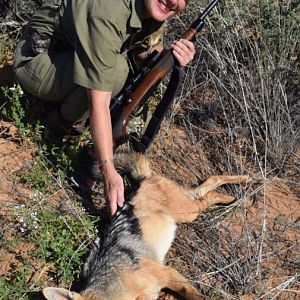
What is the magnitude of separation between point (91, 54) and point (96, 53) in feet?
0.11

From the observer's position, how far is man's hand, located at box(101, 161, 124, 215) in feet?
12.7

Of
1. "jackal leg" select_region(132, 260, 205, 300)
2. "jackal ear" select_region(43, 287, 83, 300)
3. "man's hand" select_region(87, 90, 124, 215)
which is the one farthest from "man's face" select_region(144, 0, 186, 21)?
"jackal ear" select_region(43, 287, 83, 300)

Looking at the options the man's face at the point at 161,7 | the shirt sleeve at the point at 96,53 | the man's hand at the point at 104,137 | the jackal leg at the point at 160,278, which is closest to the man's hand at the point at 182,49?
the man's face at the point at 161,7

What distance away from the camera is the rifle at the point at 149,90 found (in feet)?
14.1

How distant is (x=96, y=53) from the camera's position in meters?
3.80

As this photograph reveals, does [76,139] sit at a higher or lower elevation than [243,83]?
lower

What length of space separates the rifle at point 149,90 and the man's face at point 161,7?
0.36m

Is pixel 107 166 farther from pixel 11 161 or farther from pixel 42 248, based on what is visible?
pixel 11 161

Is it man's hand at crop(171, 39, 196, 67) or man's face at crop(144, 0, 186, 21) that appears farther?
man's hand at crop(171, 39, 196, 67)

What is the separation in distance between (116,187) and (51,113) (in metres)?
1.27

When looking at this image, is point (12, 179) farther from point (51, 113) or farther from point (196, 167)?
point (196, 167)

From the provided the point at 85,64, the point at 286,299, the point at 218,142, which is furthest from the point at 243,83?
the point at 286,299

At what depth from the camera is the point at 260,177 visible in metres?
4.60

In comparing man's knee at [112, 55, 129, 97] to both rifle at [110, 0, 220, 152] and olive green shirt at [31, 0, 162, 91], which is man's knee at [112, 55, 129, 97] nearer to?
rifle at [110, 0, 220, 152]
